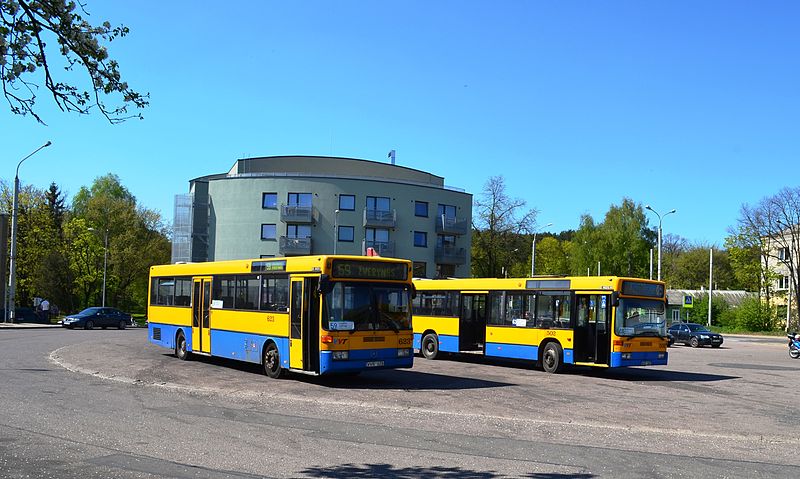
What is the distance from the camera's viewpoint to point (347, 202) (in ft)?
229

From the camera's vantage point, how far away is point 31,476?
7.54 m

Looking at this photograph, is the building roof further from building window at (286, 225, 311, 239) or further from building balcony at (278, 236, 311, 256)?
building balcony at (278, 236, 311, 256)

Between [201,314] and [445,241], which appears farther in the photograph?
[445,241]

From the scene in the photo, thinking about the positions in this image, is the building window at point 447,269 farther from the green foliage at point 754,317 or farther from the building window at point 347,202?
the green foliage at point 754,317

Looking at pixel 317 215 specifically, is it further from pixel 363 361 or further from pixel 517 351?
pixel 363 361

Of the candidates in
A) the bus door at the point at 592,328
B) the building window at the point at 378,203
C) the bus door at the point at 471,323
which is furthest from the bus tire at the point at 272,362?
the building window at the point at 378,203

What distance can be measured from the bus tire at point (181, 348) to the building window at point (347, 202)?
4749 centimetres

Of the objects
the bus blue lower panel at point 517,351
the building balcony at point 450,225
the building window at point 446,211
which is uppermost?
the building window at point 446,211

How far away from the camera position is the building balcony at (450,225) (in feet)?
241

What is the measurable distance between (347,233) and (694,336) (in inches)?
1359

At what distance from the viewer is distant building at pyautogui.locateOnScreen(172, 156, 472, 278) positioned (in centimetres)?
6856

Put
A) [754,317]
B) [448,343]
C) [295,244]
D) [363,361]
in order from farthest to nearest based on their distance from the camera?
[295,244], [754,317], [448,343], [363,361]

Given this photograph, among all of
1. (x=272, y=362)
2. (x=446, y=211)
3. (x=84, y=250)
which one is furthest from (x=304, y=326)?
(x=84, y=250)

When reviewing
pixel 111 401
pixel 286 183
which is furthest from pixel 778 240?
pixel 111 401
